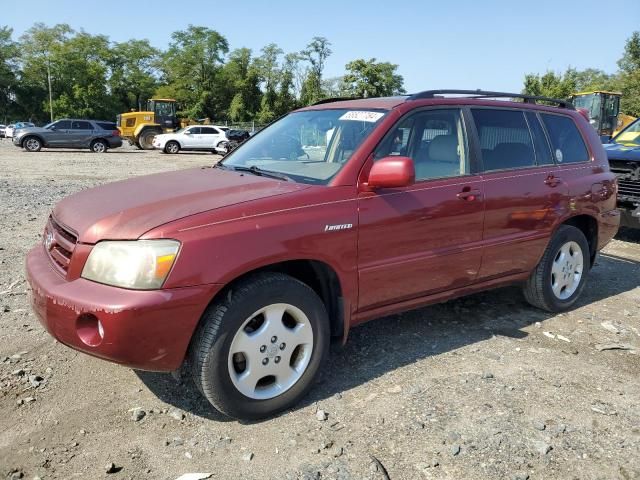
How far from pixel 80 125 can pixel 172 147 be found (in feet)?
14.8

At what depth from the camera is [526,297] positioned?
474cm

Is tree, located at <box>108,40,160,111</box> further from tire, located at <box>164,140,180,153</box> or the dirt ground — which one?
the dirt ground

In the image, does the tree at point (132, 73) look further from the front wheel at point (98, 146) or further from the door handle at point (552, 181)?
the door handle at point (552, 181)

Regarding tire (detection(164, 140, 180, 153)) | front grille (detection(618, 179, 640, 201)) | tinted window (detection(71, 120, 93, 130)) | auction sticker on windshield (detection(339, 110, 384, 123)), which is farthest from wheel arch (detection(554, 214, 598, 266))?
tinted window (detection(71, 120, 93, 130))

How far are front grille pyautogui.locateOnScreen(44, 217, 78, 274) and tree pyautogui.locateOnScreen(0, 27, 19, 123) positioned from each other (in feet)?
246

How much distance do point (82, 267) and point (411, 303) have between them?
80.6 inches

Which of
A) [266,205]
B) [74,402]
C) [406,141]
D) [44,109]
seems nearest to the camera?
[266,205]

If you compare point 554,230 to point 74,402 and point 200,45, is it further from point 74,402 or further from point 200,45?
point 200,45

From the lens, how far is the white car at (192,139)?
28594mm

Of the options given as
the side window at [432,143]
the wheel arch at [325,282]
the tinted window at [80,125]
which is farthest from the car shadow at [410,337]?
the tinted window at [80,125]

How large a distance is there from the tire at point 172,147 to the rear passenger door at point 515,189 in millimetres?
26172

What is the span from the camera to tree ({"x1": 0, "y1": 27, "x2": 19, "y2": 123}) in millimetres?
66750

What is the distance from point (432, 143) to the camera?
12.4ft

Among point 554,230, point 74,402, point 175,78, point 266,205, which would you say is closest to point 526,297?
point 554,230
